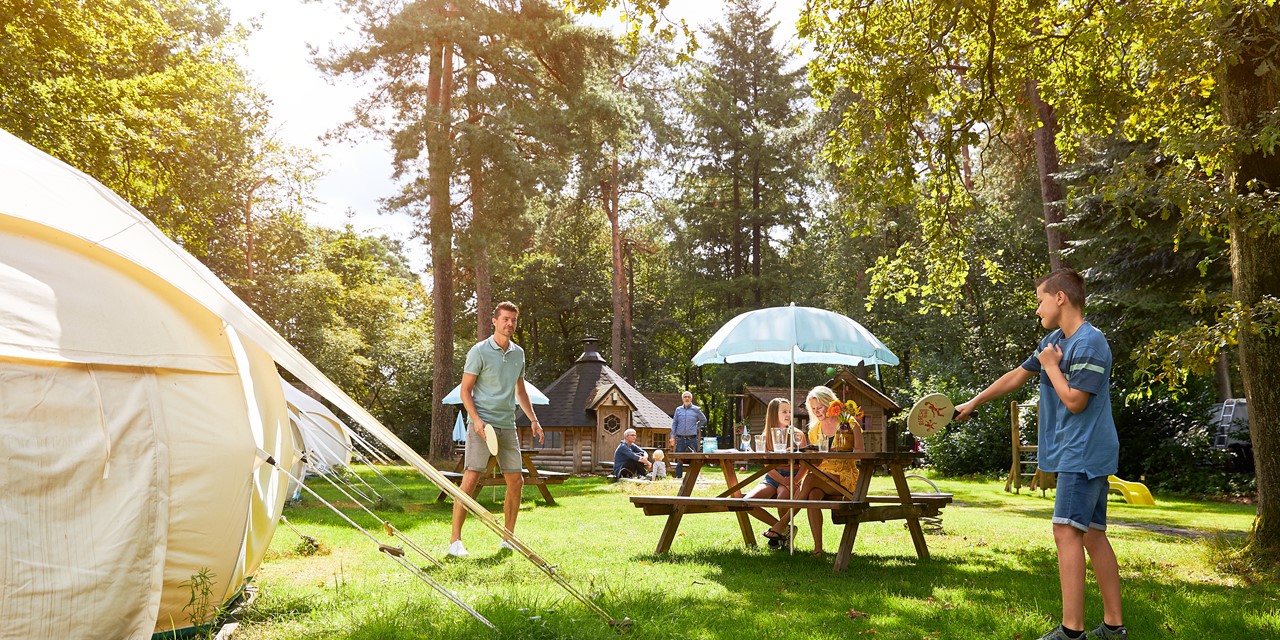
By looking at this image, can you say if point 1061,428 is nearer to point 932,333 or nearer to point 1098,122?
point 1098,122

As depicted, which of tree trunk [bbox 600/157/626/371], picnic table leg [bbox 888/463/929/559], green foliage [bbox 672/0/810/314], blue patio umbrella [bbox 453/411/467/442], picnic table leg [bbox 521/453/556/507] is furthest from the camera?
green foliage [bbox 672/0/810/314]

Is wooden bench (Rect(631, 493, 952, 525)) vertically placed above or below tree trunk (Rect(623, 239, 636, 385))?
below

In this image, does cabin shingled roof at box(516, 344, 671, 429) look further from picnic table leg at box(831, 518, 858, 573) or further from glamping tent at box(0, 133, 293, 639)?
→ glamping tent at box(0, 133, 293, 639)

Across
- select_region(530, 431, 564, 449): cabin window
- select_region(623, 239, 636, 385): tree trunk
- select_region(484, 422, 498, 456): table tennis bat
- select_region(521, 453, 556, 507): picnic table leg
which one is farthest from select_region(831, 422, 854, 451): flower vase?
select_region(623, 239, 636, 385): tree trunk

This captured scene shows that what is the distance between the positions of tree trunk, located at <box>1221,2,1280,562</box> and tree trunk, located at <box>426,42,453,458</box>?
16887 millimetres

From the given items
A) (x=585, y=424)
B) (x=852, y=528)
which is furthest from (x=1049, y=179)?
(x=852, y=528)

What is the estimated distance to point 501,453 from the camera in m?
7.78

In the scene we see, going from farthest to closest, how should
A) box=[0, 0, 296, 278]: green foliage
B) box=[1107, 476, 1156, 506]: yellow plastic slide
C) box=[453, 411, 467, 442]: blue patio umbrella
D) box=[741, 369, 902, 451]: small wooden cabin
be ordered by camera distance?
1. box=[741, 369, 902, 451]: small wooden cabin
2. box=[453, 411, 467, 442]: blue patio umbrella
3. box=[1107, 476, 1156, 506]: yellow plastic slide
4. box=[0, 0, 296, 278]: green foliage

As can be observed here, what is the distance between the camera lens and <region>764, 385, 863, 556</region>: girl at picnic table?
25.7 feet

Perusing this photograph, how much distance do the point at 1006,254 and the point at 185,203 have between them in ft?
84.7

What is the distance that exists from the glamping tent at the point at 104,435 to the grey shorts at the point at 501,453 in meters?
3.11

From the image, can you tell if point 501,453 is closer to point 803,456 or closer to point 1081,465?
point 803,456

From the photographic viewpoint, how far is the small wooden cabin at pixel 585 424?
26875mm

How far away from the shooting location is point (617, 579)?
20.7 ft
